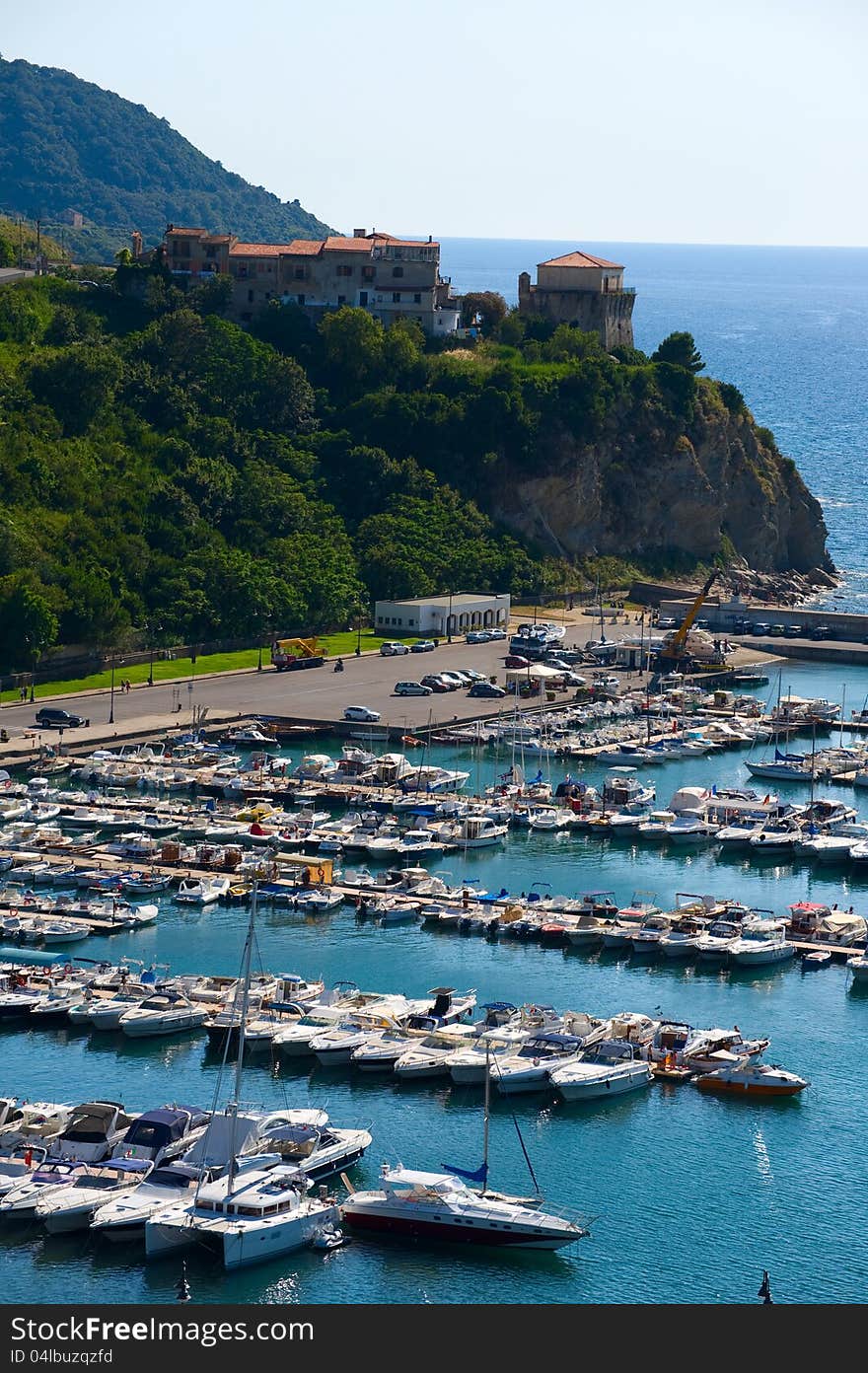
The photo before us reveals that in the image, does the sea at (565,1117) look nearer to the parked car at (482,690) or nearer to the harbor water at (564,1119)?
the harbor water at (564,1119)

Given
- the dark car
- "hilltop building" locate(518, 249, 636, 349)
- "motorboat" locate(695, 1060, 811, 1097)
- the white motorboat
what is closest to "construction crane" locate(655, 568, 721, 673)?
the dark car

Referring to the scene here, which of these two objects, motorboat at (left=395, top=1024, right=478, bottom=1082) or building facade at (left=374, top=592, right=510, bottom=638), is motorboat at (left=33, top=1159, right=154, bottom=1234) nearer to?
motorboat at (left=395, top=1024, right=478, bottom=1082)

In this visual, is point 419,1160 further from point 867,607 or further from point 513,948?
point 867,607

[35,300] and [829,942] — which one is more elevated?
[35,300]

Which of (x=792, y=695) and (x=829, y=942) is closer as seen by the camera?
(x=829, y=942)

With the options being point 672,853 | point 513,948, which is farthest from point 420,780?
point 513,948

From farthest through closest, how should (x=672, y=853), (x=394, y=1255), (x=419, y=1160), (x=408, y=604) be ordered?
(x=408, y=604) < (x=672, y=853) < (x=419, y=1160) < (x=394, y=1255)

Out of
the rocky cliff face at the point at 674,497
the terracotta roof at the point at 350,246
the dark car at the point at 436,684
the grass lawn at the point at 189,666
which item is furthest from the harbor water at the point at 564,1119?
the terracotta roof at the point at 350,246
